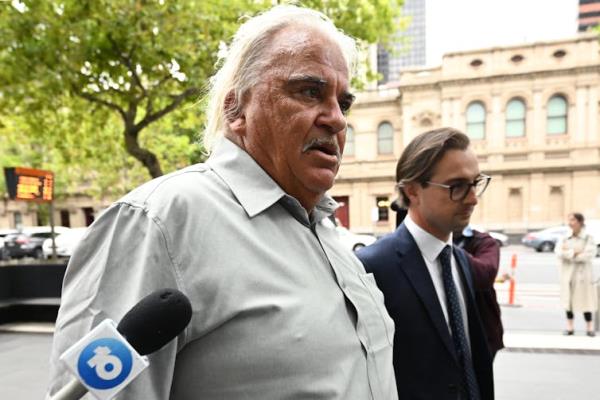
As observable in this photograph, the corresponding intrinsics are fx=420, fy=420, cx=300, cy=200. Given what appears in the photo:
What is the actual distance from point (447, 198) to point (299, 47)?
1152mm

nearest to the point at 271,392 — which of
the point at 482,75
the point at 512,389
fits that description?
the point at 512,389

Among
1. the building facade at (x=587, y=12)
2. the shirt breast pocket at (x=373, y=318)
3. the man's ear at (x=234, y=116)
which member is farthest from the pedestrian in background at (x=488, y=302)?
the building facade at (x=587, y=12)

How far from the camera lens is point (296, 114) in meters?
1.25

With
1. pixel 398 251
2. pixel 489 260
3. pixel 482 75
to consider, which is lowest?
pixel 489 260

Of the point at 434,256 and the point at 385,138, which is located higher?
the point at 385,138

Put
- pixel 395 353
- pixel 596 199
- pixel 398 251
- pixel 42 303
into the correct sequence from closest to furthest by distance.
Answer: pixel 395 353 < pixel 398 251 < pixel 42 303 < pixel 596 199

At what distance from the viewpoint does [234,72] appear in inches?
51.8

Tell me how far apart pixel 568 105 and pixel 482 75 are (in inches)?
204

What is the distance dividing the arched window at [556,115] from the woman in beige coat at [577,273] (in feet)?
70.6

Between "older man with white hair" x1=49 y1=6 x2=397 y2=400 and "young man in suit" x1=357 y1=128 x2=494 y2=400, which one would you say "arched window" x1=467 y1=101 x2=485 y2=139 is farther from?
"older man with white hair" x1=49 y1=6 x2=397 y2=400

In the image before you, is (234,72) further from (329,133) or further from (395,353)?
(395,353)

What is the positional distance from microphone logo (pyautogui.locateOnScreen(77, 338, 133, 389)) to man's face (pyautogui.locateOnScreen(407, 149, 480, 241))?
1688 mm

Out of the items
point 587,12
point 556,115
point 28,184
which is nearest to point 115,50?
point 28,184

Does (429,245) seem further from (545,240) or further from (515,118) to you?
(515,118)
